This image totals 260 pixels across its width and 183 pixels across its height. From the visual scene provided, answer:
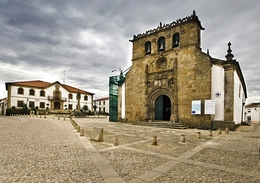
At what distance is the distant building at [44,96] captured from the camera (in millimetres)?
40062

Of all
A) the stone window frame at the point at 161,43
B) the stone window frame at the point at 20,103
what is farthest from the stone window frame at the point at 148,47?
the stone window frame at the point at 20,103

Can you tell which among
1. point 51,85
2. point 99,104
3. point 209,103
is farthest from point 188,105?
point 99,104

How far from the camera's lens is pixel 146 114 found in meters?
19.6

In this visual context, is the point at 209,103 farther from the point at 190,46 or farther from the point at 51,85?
the point at 51,85

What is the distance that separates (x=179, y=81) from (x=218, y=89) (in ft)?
12.8

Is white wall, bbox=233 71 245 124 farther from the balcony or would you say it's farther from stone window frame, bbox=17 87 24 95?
stone window frame, bbox=17 87 24 95

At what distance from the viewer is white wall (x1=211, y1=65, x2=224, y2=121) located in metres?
14.9

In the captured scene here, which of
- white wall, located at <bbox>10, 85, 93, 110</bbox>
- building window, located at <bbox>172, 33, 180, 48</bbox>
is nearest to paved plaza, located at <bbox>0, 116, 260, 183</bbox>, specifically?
building window, located at <bbox>172, 33, 180, 48</bbox>

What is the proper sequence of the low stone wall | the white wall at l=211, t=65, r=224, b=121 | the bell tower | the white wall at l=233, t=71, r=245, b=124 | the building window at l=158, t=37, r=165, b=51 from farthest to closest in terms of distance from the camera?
1. the building window at l=158, t=37, r=165, b=51
2. the bell tower
3. the white wall at l=233, t=71, r=245, b=124
4. the white wall at l=211, t=65, r=224, b=121
5. the low stone wall

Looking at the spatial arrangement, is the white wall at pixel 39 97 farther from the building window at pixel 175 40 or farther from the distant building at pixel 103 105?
the building window at pixel 175 40

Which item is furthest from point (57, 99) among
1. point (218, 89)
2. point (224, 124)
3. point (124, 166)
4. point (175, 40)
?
point (124, 166)

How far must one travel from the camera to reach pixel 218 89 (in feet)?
49.9

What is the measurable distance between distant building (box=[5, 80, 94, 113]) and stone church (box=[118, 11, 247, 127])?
28.3 meters

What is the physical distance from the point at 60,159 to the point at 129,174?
2.48 metres
